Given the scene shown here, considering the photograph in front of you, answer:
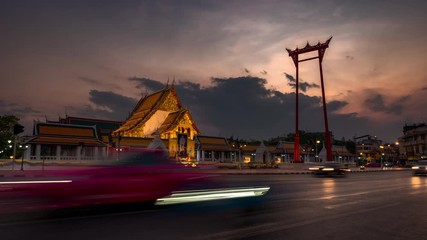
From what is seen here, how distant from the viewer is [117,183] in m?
8.09

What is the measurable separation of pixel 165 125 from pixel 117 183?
54689 mm

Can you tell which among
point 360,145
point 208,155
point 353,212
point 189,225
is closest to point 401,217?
point 353,212

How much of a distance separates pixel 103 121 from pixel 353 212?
207 ft

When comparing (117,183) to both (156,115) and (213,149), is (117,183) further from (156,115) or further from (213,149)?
(156,115)

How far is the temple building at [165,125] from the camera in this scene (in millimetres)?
58531

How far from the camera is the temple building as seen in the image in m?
58.5

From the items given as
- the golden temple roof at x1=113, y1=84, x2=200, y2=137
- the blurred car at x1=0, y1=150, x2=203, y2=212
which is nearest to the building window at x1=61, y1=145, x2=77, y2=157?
the golden temple roof at x1=113, y1=84, x2=200, y2=137

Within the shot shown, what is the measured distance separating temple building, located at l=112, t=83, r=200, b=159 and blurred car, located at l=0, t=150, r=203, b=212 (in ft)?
151

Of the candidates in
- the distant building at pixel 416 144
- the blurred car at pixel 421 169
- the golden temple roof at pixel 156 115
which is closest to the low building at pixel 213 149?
the golden temple roof at pixel 156 115

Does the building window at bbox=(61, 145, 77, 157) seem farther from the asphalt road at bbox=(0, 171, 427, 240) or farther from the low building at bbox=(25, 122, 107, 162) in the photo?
the asphalt road at bbox=(0, 171, 427, 240)


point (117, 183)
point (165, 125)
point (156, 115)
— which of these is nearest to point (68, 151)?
point (165, 125)

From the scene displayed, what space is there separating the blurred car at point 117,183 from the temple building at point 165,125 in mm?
45981

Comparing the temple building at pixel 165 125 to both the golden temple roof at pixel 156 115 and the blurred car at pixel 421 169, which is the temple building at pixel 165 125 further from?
the blurred car at pixel 421 169

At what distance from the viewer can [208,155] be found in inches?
2532
